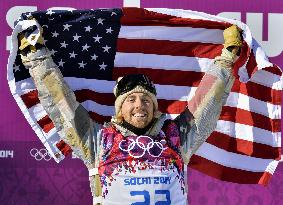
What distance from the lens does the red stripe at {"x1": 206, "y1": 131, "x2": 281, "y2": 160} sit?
3211 millimetres

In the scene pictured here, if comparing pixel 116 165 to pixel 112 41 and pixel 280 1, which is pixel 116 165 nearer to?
pixel 112 41

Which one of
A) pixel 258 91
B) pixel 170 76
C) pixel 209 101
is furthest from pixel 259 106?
pixel 170 76

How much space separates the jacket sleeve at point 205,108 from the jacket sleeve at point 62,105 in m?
0.42

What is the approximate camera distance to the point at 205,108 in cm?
296

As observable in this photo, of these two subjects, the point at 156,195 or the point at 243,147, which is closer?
the point at 156,195

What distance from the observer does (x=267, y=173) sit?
3.22 m

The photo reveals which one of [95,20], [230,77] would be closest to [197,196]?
[230,77]

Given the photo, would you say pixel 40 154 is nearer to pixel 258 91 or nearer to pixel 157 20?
pixel 157 20

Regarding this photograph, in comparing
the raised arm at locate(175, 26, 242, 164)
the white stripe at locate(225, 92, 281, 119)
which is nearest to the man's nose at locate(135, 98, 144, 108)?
the raised arm at locate(175, 26, 242, 164)

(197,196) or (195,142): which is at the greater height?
(195,142)

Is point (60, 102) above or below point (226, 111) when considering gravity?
above

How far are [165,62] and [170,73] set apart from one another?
62 millimetres

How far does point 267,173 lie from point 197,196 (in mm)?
440

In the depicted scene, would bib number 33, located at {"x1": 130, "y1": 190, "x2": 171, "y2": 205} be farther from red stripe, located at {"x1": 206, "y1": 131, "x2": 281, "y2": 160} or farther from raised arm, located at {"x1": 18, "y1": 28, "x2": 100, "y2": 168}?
red stripe, located at {"x1": 206, "y1": 131, "x2": 281, "y2": 160}
